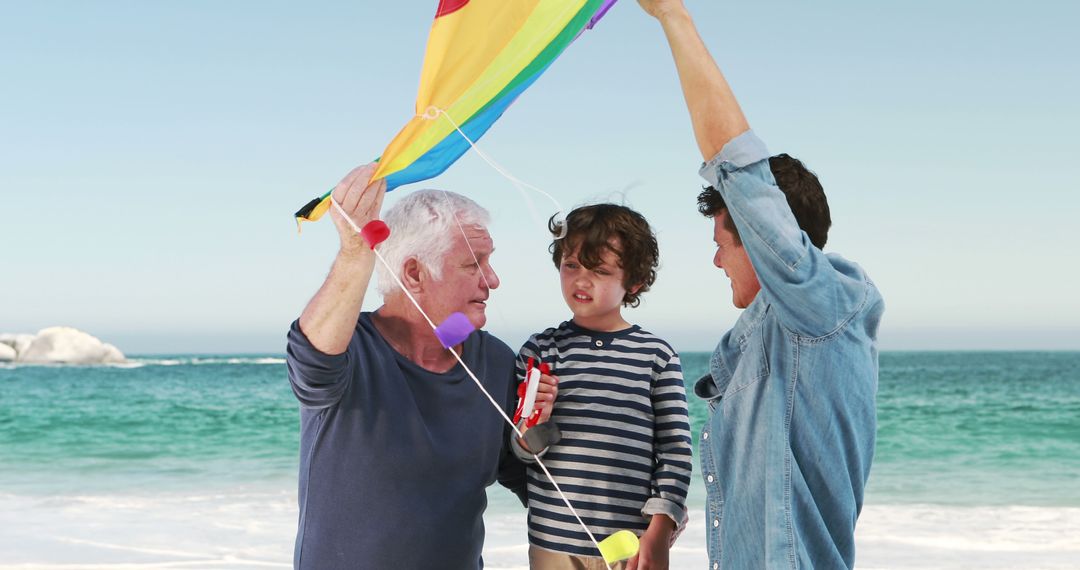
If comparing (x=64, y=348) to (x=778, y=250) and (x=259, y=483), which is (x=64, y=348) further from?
(x=778, y=250)

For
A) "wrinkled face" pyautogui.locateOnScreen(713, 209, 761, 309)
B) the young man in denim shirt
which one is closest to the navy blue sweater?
the young man in denim shirt

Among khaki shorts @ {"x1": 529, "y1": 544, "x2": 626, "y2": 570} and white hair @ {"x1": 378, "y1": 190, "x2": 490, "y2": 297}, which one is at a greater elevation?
white hair @ {"x1": 378, "y1": 190, "x2": 490, "y2": 297}

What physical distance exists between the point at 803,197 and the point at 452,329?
3.20 feet

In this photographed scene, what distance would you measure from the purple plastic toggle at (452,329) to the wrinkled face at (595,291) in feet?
1.54

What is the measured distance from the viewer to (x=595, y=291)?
9.42ft

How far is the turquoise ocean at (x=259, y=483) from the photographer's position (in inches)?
276

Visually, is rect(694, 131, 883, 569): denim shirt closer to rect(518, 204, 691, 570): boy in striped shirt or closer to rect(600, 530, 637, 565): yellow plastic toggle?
rect(600, 530, 637, 565): yellow plastic toggle

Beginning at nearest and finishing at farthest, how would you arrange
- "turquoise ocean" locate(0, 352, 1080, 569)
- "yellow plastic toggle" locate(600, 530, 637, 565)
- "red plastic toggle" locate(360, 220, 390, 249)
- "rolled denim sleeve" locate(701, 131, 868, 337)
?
"rolled denim sleeve" locate(701, 131, 868, 337), "red plastic toggle" locate(360, 220, 390, 249), "yellow plastic toggle" locate(600, 530, 637, 565), "turquoise ocean" locate(0, 352, 1080, 569)

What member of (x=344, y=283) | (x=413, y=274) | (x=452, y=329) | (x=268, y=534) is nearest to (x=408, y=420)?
(x=452, y=329)

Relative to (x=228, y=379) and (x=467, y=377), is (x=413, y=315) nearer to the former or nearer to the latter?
(x=467, y=377)

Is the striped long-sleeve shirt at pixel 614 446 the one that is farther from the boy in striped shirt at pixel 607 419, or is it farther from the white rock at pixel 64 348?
the white rock at pixel 64 348

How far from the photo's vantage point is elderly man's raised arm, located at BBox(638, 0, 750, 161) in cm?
176

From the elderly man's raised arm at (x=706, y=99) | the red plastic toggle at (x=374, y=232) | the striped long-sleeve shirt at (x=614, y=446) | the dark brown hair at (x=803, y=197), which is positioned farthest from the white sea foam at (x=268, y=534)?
the elderly man's raised arm at (x=706, y=99)

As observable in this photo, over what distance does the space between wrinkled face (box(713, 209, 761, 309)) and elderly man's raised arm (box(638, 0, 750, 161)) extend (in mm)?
274
